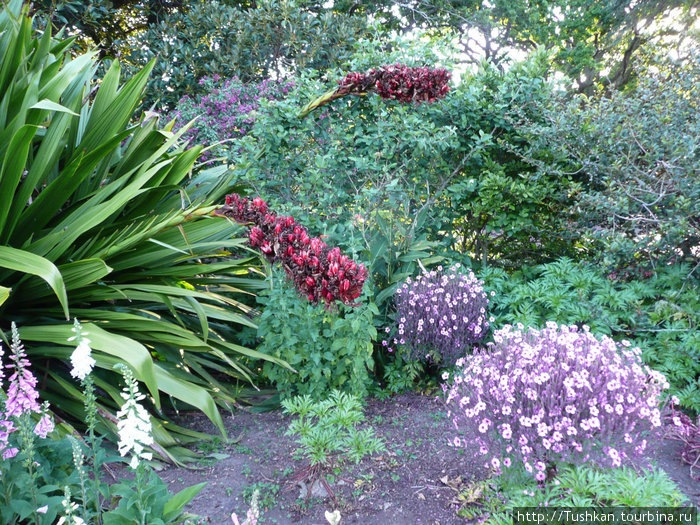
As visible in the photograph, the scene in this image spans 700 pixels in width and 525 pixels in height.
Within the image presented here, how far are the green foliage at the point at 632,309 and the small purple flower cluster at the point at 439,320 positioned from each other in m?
0.27

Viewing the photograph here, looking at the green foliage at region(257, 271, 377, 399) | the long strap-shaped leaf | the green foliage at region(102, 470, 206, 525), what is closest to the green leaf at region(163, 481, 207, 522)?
the green foliage at region(102, 470, 206, 525)

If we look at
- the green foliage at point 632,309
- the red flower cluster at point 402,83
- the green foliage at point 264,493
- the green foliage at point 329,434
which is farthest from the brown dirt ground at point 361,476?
the red flower cluster at point 402,83

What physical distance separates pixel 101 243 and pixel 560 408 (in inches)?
98.2

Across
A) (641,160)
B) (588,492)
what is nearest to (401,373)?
(588,492)

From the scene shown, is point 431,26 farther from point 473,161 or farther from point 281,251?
point 281,251

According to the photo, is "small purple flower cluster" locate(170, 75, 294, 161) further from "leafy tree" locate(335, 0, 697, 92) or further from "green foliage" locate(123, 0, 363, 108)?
"leafy tree" locate(335, 0, 697, 92)

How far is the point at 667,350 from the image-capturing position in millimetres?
3074

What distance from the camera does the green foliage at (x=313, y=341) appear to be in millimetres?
2951

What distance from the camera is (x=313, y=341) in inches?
118

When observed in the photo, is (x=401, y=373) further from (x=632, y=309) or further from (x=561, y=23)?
(x=561, y=23)

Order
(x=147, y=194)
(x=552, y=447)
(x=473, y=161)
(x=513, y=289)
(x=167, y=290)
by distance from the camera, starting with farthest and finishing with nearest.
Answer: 1. (x=473, y=161)
2. (x=513, y=289)
3. (x=147, y=194)
4. (x=167, y=290)
5. (x=552, y=447)

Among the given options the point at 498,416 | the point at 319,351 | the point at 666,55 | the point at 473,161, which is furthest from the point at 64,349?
the point at 666,55

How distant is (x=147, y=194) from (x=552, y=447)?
2.71 m

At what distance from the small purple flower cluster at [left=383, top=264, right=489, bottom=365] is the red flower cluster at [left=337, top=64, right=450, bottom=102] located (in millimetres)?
1290
